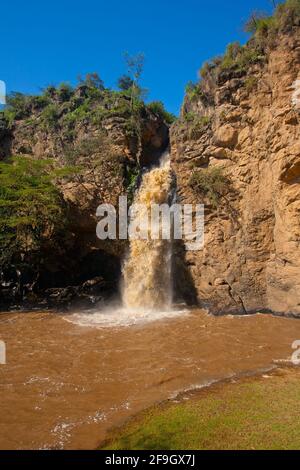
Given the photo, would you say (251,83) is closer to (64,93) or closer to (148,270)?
(148,270)

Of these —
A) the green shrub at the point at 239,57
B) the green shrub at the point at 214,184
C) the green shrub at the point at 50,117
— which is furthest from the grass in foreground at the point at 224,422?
the green shrub at the point at 50,117

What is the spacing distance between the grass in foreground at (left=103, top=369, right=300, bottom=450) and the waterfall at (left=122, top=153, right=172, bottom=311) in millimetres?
9267

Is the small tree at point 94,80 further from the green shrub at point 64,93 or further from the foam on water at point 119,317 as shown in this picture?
the foam on water at point 119,317

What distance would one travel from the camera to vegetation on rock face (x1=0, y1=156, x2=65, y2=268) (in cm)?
1606

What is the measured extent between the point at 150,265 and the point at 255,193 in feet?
18.4

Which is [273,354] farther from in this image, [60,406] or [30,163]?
[30,163]

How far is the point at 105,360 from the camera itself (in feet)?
30.4

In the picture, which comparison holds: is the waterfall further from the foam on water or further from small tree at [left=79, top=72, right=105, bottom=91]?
Result: small tree at [left=79, top=72, right=105, bottom=91]

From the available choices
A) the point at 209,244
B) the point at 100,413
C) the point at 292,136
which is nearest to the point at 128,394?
the point at 100,413

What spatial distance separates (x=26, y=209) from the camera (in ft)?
53.3

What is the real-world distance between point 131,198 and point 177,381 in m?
11.5

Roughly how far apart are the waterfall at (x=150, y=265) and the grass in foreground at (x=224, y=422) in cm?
927

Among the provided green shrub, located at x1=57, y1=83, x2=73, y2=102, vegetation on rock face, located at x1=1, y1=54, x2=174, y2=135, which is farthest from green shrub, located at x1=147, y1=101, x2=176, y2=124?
green shrub, located at x1=57, y1=83, x2=73, y2=102

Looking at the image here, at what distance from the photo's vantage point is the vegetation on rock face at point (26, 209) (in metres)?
16.1
